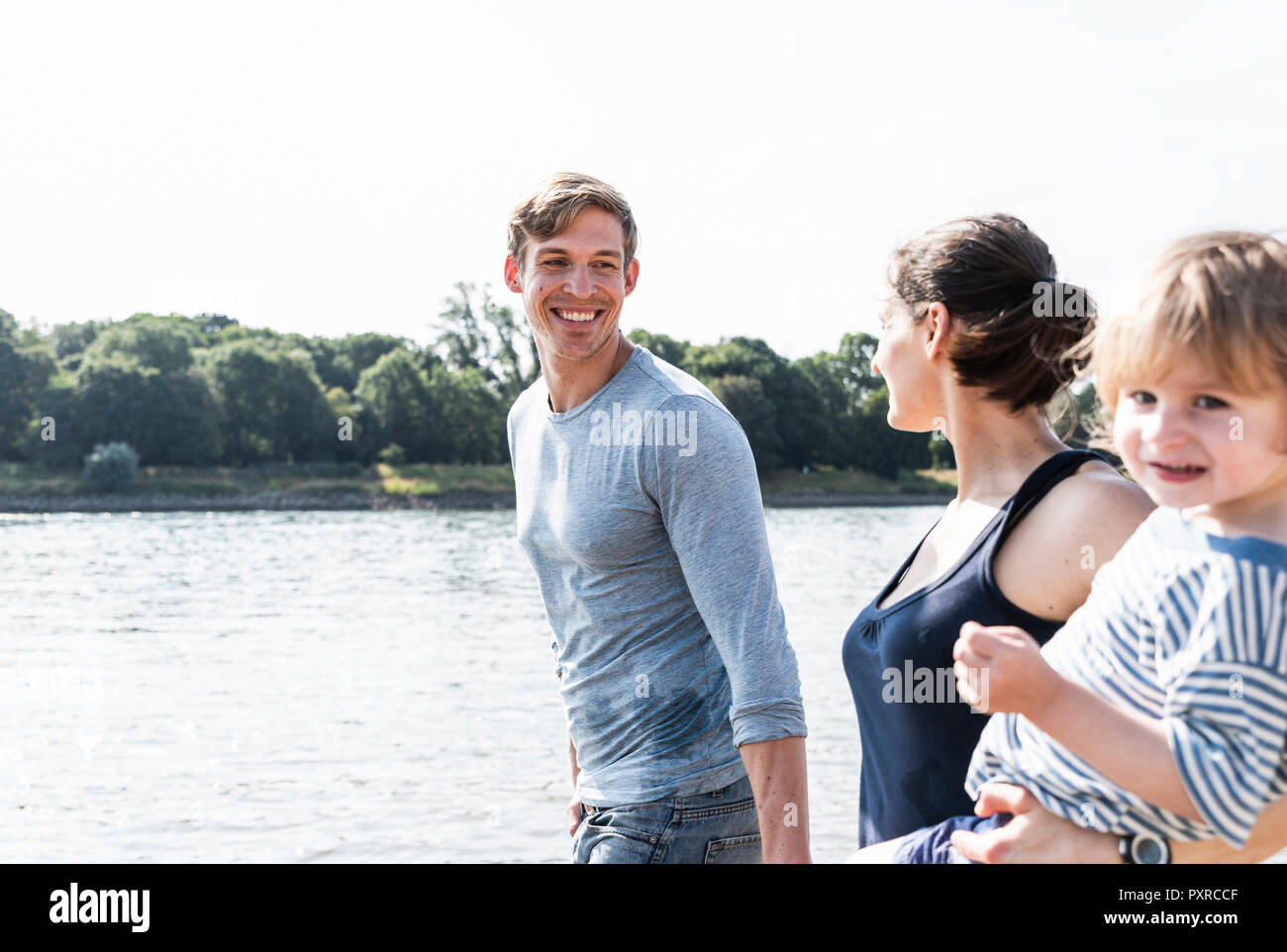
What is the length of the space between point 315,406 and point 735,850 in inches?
2707

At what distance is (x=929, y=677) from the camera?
2.02m

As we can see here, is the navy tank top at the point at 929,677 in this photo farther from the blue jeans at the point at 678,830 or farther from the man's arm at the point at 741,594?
the blue jeans at the point at 678,830

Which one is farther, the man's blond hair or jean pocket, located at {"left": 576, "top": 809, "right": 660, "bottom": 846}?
the man's blond hair

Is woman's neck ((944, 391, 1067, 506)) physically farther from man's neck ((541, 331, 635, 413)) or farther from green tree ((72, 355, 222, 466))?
green tree ((72, 355, 222, 466))

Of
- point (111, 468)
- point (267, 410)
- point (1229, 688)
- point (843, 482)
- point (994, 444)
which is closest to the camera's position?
point (1229, 688)

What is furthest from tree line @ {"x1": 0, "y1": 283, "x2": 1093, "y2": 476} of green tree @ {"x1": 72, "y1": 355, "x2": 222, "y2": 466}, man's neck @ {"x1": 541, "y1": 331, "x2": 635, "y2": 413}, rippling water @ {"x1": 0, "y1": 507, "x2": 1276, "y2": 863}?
man's neck @ {"x1": 541, "y1": 331, "x2": 635, "y2": 413}

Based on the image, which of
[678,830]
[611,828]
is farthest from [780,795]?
[611,828]

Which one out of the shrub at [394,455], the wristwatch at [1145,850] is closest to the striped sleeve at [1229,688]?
the wristwatch at [1145,850]

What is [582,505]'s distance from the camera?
9.09ft

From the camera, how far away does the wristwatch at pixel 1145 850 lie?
5.06ft

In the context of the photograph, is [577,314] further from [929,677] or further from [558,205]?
[929,677]

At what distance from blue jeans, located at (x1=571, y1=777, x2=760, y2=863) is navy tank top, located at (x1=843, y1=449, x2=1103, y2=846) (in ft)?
2.14

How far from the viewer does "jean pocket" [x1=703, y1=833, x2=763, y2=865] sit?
2.73 metres
